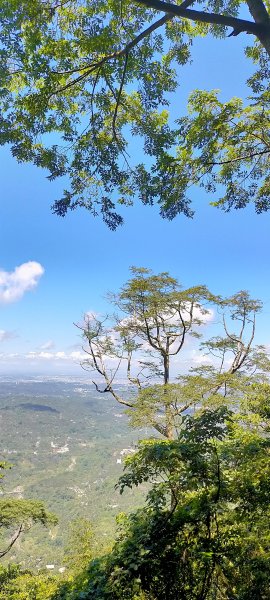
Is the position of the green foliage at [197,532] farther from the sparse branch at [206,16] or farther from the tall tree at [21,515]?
the tall tree at [21,515]

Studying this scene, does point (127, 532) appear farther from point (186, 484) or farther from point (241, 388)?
point (241, 388)

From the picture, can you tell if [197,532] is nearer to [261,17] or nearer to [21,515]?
[261,17]

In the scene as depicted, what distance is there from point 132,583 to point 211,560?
0.81 meters

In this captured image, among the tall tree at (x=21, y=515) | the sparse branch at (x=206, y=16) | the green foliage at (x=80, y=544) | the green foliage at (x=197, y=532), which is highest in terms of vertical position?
the sparse branch at (x=206, y=16)

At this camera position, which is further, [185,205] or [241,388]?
[241,388]

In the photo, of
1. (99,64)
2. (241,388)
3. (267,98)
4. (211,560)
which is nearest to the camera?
(211,560)

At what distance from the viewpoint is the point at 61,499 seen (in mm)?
104750

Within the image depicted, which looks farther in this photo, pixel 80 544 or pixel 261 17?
pixel 80 544

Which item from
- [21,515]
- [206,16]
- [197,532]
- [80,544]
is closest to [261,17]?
[206,16]

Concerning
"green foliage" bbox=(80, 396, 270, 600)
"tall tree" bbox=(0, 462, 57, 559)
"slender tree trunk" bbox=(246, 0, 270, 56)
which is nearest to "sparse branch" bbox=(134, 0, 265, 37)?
"slender tree trunk" bbox=(246, 0, 270, 56)

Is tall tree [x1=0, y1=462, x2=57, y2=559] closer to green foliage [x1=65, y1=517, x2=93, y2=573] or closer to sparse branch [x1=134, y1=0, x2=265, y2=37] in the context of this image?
green foliage [x1=65, y1=517, x2=93, y2=573]

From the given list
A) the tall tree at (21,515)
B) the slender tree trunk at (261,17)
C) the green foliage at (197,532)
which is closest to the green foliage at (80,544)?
the tall tree at (21,515)

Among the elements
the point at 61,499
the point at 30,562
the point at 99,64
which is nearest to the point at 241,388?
the point at 99,64

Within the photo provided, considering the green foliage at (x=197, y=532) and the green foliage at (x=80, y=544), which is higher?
the green foliage at (x=197, y=532)
